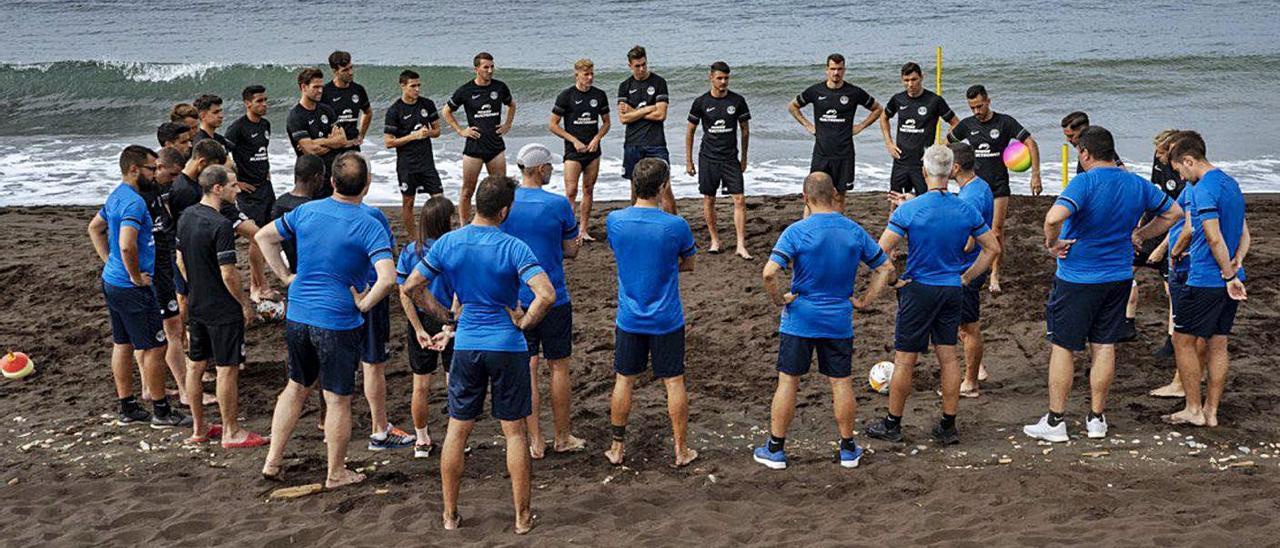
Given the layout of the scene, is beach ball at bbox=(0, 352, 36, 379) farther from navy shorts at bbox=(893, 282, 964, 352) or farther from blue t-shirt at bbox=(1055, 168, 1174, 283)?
blue t-shirt at bbox=(1055, 168, 1174, 283)

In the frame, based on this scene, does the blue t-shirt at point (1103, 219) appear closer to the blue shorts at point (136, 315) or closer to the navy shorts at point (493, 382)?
the navy shorts at point (493, 382)

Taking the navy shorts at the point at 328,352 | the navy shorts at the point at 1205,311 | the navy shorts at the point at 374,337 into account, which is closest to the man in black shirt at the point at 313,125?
the navy shorts at the point at 374,337

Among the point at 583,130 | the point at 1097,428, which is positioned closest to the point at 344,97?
the point at 583,130

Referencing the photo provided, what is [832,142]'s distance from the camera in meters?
12.4

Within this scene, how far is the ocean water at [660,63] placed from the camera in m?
19.8

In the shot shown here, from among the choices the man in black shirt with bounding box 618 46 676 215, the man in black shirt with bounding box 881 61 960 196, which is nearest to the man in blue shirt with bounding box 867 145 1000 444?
the man in black shirt with bounding box 881 61 960 196

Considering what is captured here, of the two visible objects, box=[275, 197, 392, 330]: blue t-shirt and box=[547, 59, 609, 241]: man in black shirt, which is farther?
box=[547, 59, 609, 241]: man in black shirt

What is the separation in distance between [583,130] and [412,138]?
176 centimetres

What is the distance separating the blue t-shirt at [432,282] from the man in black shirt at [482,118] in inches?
209

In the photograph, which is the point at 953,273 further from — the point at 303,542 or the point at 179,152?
the point at 179,152

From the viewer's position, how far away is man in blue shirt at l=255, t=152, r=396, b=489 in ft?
22.2

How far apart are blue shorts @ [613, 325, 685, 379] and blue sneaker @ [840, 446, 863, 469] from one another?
108cm

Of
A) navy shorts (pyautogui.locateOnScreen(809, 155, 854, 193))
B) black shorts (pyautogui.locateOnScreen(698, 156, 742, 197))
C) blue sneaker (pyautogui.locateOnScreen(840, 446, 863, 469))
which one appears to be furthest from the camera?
navy shorts (pyautogui.locateOnScreen(809, 155, 854, 193))

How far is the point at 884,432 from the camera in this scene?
7.84 metres
